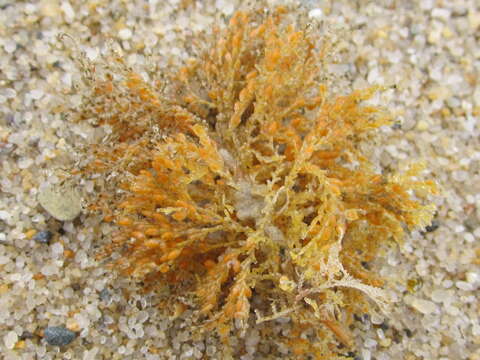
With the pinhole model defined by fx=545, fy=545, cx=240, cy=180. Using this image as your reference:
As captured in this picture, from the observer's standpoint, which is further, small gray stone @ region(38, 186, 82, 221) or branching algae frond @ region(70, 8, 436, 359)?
small gray stone @ region(38, 186, 82, 221)

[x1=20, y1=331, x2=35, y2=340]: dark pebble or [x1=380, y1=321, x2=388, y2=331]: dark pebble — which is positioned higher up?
[x1=20, y1=331, x2=35, y2=340]: dark pebble

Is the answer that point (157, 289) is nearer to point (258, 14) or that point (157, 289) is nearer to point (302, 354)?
point (302, 354)

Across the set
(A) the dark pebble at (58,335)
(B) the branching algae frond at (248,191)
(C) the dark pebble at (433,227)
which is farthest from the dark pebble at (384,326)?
(A) the dark pebble at (58,335)

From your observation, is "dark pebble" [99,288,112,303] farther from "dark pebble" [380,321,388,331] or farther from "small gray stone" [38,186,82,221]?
"dark pebble" [380,321,388,331]

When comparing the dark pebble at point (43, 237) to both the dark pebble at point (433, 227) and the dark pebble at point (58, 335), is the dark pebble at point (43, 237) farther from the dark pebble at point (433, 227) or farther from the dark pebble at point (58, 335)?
the dark pebble at point (433, 227)

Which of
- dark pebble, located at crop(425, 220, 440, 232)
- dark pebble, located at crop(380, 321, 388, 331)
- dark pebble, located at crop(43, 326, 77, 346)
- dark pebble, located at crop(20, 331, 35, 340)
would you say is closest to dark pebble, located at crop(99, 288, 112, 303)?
dark pebble, located at crop(43, 326, 77, 346)

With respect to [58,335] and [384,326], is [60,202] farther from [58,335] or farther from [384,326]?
[384,326]

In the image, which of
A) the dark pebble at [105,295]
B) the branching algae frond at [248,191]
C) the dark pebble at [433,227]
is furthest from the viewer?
the dark pebble at [433,227]

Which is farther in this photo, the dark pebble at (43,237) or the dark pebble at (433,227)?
the dark pebble at (433,227)
